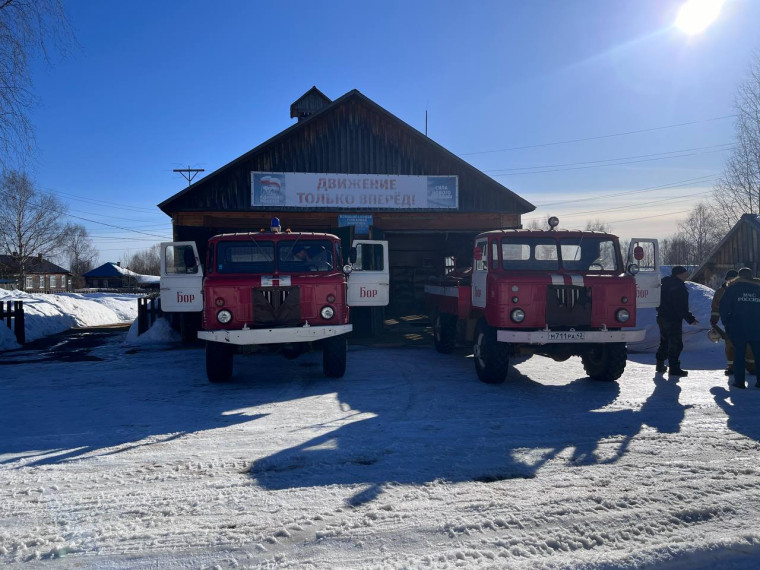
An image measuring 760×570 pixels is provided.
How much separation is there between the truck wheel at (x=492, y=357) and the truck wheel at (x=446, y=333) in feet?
10.6

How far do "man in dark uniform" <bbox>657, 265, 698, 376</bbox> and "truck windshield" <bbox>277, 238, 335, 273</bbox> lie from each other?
5.45 meters

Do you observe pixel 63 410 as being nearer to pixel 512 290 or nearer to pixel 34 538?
pixel 34 538

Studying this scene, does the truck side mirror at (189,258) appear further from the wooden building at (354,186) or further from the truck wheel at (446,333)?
the wooden building at (354,186)

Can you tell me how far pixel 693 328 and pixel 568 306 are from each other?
608 centimetres

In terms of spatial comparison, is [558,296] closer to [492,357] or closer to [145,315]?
[492,357]

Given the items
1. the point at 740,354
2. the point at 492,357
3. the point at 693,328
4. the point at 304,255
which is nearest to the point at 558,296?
the point at 492,357

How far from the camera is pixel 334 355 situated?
27.8ft

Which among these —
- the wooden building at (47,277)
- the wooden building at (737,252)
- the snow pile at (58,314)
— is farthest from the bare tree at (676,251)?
the wooden building at (47,277)

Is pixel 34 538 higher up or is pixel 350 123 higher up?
pixel 350 123

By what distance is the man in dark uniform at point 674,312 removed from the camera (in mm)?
8703

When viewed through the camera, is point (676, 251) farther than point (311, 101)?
Yes

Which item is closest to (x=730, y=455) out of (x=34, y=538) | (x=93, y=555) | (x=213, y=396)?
(x=93, y=555)

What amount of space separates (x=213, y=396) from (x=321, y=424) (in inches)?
90.9

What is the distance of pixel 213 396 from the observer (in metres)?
7.57
